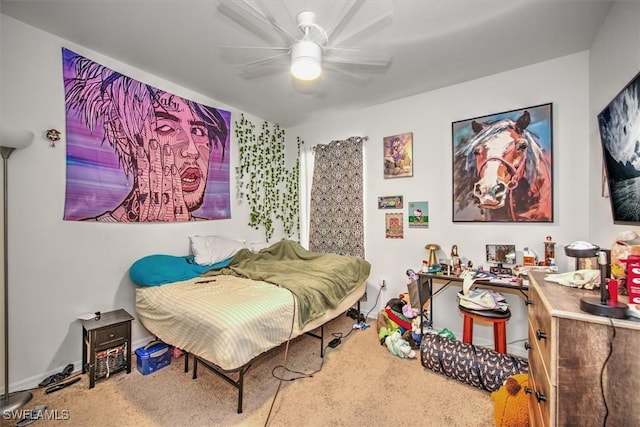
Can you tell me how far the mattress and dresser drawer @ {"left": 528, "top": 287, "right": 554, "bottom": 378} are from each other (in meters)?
1.44

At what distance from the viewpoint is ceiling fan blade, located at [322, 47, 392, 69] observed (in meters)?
2.14

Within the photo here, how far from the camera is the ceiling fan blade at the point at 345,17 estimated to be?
1.63m

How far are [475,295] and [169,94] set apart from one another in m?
3.53

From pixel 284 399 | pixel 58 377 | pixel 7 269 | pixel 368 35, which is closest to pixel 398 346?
pixel 284 399

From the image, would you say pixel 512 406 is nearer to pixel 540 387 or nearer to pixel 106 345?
pixel 540 387

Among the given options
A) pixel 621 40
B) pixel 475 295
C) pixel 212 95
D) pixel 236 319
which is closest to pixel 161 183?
pixel 212 95

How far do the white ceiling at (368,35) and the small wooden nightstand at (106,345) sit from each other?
226 centimetres

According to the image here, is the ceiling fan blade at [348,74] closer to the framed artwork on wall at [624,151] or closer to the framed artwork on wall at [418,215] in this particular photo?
the framed artwork on wall at [418,215]

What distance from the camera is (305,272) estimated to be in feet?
8.66

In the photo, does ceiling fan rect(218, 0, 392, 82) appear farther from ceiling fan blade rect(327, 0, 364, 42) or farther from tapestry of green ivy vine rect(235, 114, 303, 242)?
tapestry of green ivy vine rect(235, 114, 303, 242)

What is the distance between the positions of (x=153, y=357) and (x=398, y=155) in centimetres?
315

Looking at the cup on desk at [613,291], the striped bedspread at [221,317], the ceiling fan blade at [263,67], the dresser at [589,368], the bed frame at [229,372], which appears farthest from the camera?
the ceiling fan blade at [263,67]

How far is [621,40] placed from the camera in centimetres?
162

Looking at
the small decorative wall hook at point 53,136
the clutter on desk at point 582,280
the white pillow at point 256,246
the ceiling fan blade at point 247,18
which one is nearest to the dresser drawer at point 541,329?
the clutter on desk at point 582,280
